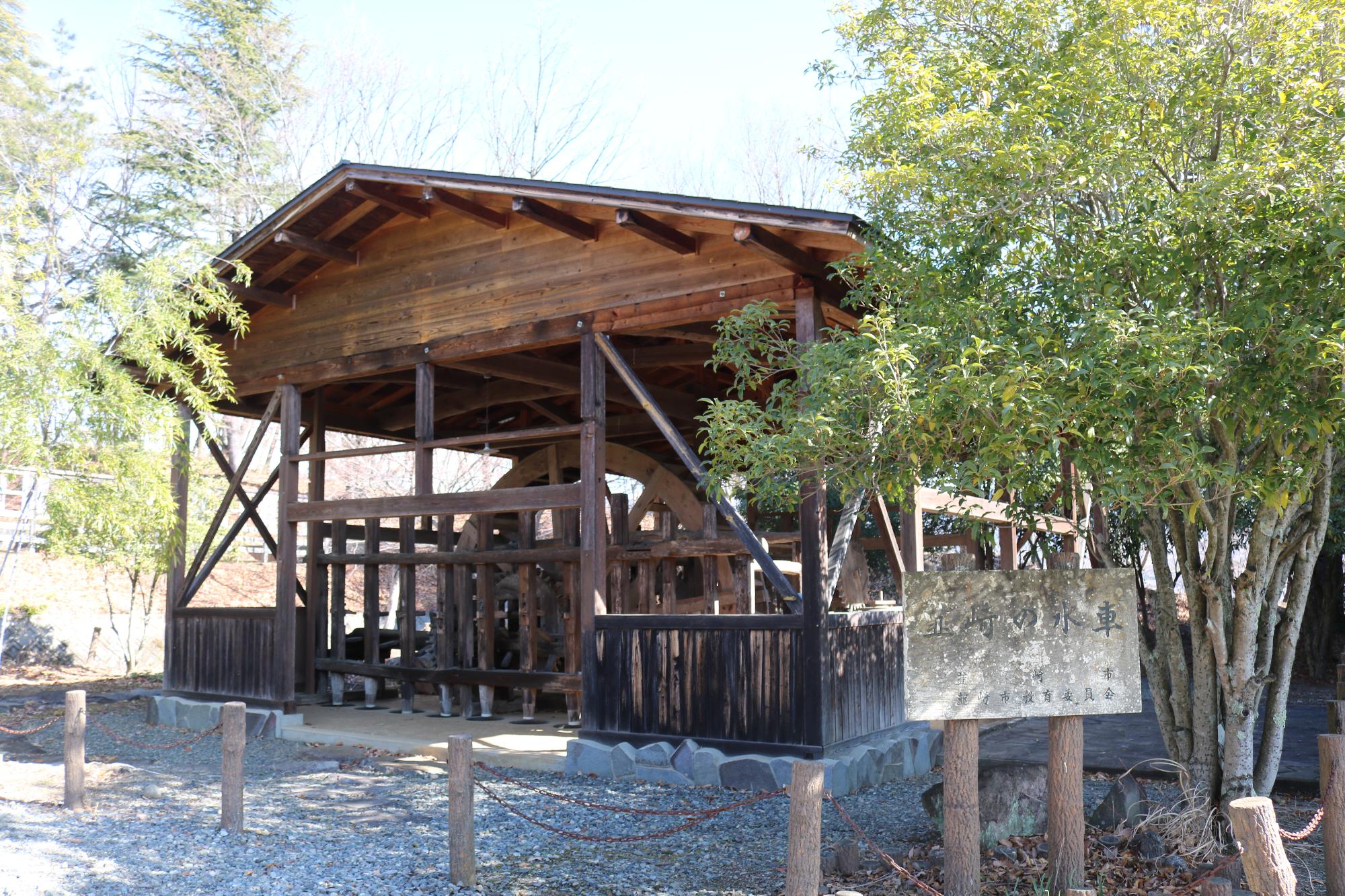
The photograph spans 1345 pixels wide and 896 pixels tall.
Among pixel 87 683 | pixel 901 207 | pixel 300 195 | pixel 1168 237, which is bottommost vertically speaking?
pixel 87 683

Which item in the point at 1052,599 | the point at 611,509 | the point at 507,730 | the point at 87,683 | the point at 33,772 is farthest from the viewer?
the point at 87,683

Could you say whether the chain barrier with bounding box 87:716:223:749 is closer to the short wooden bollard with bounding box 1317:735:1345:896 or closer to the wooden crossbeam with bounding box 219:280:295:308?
the wooden crossbeam with bounding box 219:280:295:308

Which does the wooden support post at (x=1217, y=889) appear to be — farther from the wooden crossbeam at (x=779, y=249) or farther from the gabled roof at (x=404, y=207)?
the wooden crossbeam at (x=779, y=249)

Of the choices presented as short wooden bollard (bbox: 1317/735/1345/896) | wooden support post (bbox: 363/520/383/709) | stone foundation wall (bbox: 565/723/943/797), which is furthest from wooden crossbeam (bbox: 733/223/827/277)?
wooden support post (bbox: 363/520/383/709)

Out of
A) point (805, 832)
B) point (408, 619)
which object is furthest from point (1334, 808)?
point (408, 619)

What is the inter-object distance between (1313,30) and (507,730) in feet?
27.8

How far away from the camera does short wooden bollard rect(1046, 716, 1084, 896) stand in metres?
4.81

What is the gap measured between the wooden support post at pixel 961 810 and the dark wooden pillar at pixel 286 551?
24.4 ft

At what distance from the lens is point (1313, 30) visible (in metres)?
4.56

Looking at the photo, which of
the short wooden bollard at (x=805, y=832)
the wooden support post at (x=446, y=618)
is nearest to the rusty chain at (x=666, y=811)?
the short wooden bollard at (x=805, y=832)

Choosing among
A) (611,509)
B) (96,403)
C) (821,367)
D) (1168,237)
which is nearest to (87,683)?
(96,403)

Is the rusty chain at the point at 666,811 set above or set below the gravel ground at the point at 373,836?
above

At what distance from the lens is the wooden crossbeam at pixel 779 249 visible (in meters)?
7.29

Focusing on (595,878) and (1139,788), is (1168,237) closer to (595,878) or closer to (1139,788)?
(1139,788)
